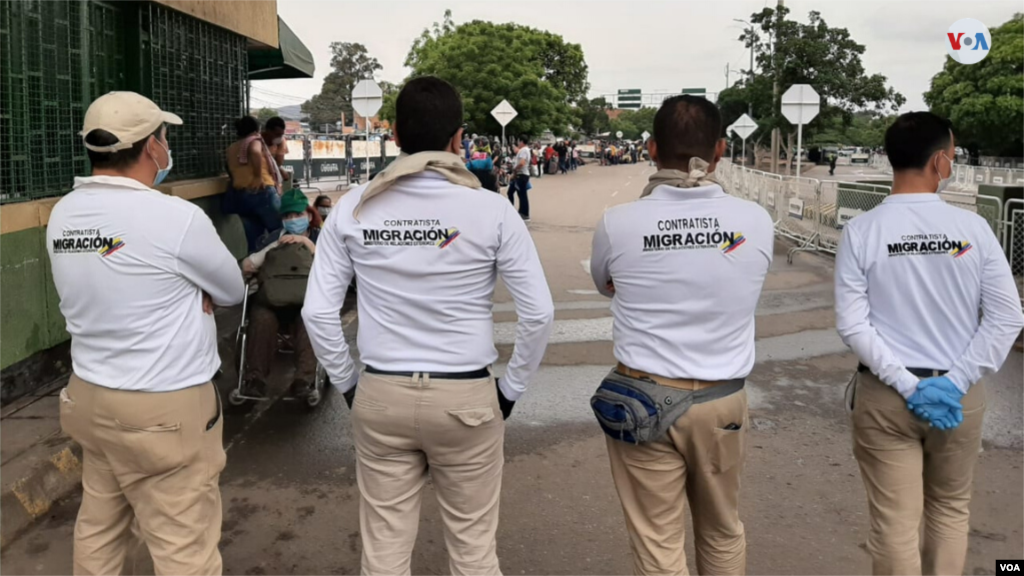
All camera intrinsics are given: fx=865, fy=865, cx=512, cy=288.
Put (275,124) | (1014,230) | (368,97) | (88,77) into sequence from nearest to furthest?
(88,77)
(275,124)
(1014,230)
(368,97)

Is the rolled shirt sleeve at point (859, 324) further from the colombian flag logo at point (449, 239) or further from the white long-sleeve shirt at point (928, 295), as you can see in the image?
the colombian flag logo at point (449, 239)

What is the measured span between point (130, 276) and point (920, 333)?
2672mm

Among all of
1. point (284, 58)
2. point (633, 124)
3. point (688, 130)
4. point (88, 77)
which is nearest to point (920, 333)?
point (688, 130)

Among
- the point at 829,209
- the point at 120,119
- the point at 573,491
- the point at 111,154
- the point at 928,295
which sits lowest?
the point at 573,491

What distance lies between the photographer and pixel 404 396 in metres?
2.69

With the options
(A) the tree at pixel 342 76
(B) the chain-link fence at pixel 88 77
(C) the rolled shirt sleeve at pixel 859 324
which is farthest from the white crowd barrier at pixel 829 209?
(A) the tree at pixel 342 76

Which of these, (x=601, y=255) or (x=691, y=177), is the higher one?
(x=691, y=177)

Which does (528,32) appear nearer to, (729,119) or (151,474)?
(729,119)

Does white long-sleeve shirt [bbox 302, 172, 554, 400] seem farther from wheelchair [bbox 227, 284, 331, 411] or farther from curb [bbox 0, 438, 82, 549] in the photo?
wheelchair [bbox 227, 284, 331, 411]

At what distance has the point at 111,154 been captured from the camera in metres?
2.84

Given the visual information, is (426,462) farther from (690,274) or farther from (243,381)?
(243,381)

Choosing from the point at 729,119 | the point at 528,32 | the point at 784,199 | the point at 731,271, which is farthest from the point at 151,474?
the point at 729,119

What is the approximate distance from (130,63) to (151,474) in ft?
19.8

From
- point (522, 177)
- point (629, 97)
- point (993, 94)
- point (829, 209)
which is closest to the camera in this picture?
point (829, 209)
